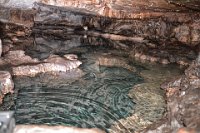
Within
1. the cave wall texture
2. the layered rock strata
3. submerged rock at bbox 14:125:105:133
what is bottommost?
the layered rock strata

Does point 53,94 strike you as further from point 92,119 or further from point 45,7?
point 45,7

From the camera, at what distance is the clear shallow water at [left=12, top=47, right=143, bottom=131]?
8094 millimetres

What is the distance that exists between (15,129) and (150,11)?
43.3ft

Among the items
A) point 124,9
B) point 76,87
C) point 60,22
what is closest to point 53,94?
point 76,87

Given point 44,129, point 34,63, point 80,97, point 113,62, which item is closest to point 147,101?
point 80,97

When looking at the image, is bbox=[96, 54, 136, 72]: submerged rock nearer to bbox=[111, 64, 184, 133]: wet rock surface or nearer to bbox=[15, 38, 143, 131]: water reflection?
bbox=[15, 38, 143, 131]: water reflection

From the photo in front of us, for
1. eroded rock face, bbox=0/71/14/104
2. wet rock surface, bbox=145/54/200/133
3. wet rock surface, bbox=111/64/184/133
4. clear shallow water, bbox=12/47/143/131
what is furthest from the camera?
eroded rock face, bbox=0/71/14/104

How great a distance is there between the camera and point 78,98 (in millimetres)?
→ 9398

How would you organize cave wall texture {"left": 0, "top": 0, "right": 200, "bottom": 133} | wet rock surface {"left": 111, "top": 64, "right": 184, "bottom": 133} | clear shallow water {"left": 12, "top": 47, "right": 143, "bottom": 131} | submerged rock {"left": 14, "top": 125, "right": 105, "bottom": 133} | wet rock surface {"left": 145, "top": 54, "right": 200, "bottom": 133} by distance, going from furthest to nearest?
cave wall texture {"left": 0, "top": 0, "right": 200, "bottom": 133} → clear shallow water {"left": 12, "top": 47, "right": 143, "bottom": 131} → wet rock surface {"left": 111, "top": 64, "right": 184, "bottom": 133} → submerged rock {"left": 14, "top": 125, "right": 105, "bottom": 133} → wet rock surface {"left": 145, "top": 54, "right": 200, "bottom": 133}

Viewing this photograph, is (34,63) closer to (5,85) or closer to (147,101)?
(5,85)

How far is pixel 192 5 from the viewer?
49.6 ft

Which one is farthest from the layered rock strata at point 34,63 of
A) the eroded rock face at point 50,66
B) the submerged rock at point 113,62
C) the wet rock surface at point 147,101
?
the wet rock surface at point 147,101

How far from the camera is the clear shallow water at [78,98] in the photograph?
8.09 metres

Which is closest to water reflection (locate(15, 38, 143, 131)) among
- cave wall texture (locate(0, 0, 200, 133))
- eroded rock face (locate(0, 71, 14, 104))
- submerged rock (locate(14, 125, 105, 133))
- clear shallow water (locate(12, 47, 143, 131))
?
clear shallow water (locate(12, 47, 143, 131))
